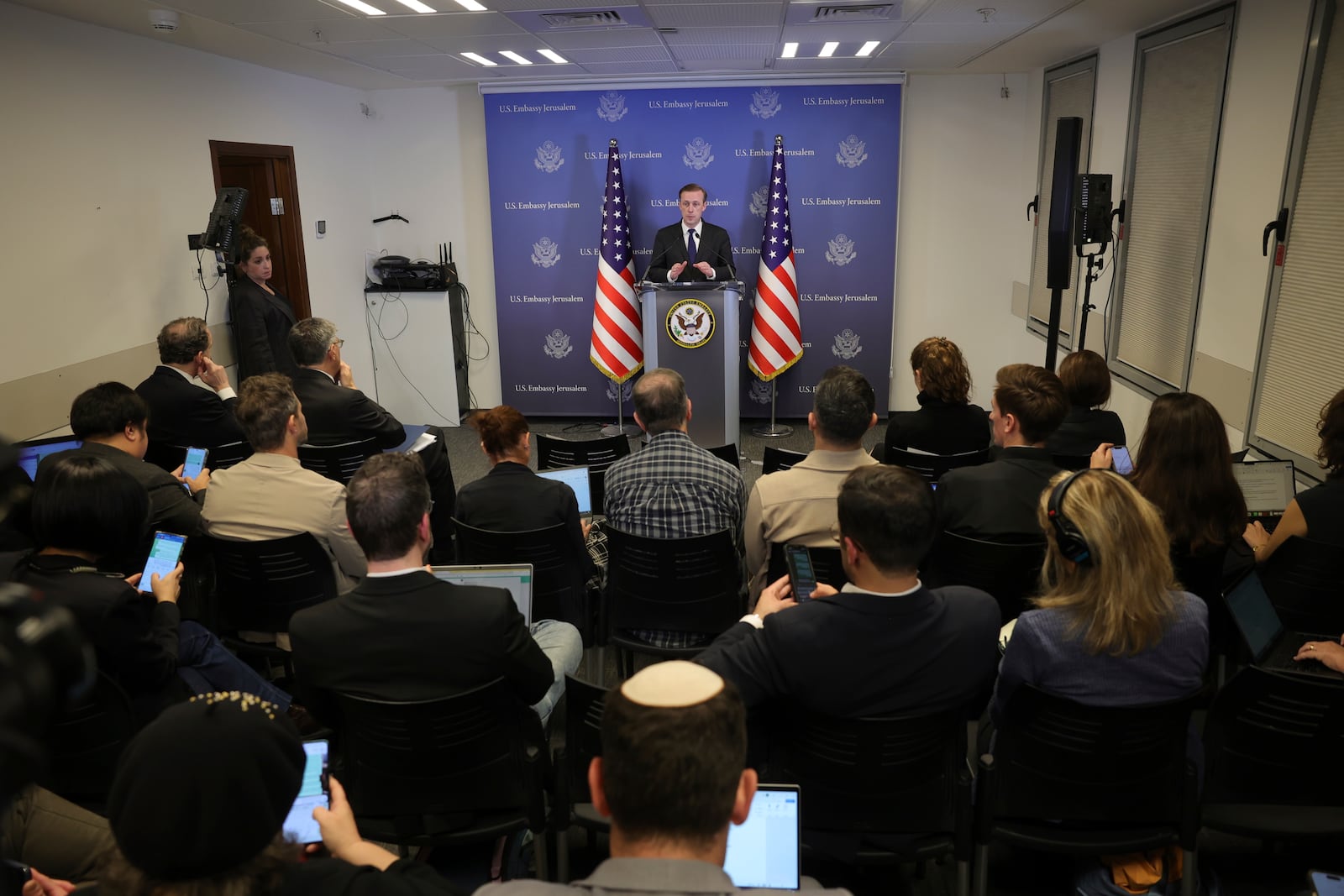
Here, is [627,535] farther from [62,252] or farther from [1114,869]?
[62,252]

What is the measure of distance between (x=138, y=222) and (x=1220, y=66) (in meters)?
5.86

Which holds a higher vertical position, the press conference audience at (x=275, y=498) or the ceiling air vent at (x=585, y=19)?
the ceiling air vent at (x=585, y=19)

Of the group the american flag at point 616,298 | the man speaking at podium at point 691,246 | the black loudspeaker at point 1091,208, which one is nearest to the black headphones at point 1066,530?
the black loudspeaker at point 1091,208

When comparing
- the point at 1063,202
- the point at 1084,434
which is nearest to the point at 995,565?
the point at 1084,434

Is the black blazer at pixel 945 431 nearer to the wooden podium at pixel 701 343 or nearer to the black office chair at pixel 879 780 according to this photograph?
the black office chair at pixel 879 780

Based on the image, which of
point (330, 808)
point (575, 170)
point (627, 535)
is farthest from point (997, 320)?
point (330, 808)

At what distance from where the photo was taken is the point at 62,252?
4.61m

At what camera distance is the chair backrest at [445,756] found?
196cm

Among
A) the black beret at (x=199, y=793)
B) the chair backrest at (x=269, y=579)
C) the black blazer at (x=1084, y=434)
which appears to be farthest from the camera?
the black blazer at (x=1084, y=434)

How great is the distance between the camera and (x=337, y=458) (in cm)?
399

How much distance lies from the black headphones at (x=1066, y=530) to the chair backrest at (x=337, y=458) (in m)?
2.89

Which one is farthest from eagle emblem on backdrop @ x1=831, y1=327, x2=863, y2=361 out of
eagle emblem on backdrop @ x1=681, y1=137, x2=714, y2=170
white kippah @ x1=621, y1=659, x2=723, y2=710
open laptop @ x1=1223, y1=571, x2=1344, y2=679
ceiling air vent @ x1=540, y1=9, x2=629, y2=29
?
white kippah @ x1=621, y1=659, x2=723, y2=710

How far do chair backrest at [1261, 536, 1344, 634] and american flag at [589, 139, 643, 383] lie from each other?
5.34 m

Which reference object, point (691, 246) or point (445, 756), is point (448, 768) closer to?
point (445, 756)
